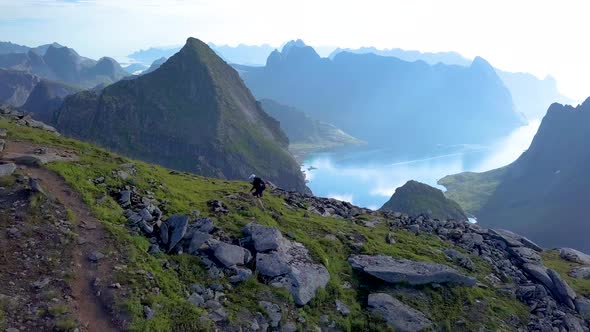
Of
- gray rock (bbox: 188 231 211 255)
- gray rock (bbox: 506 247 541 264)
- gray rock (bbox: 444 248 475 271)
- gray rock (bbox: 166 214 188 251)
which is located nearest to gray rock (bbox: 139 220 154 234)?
gray rock (bbox: 166 214 188 251)

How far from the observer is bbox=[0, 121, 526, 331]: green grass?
17656 millimetres

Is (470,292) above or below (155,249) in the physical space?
below

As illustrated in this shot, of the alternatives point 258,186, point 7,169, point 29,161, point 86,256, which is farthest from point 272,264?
point 29,161

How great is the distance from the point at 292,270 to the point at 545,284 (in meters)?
22.3

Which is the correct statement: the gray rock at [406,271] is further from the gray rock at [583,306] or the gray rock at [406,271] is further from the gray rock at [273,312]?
the gray rock at [583,306]

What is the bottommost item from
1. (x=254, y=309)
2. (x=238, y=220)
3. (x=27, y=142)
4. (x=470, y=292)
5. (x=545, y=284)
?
(x=545, y=284)

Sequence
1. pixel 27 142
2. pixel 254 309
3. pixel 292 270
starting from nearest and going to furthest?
pixel 254 309 → pixel 292 270 → pixel 27 142

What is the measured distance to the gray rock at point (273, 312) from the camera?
62.7 ft

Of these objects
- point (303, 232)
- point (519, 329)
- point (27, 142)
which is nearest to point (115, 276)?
point (303, 232)

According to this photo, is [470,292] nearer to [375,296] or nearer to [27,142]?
[375,296]

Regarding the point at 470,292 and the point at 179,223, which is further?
the point at 470,292

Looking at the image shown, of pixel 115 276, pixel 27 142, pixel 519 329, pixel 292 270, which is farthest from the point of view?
pixel 27 142

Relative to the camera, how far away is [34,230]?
61.0 feet

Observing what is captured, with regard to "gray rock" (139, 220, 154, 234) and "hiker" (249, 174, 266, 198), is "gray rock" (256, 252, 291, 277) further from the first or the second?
"hiker" (249, 174, 266, 198)
